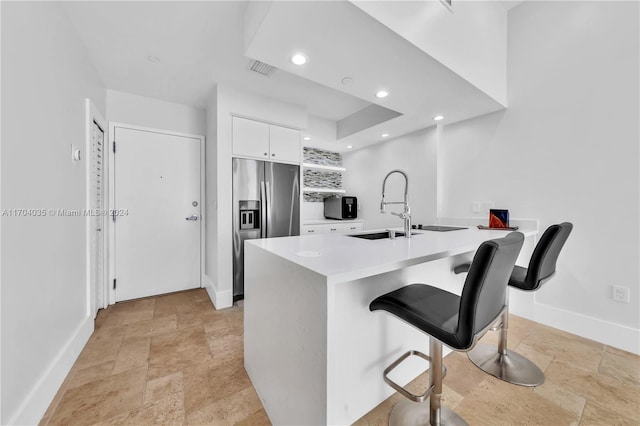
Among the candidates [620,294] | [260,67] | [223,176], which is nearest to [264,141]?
[223,176]

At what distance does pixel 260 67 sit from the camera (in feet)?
7.74

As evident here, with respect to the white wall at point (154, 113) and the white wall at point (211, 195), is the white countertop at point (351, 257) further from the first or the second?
the white wall at point (154, 113)

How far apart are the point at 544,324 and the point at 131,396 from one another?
3.31m

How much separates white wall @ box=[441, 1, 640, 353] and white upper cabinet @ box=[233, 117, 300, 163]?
2315mm

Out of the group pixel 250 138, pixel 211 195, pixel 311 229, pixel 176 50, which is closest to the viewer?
pixel 176 50

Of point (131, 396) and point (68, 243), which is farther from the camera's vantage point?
point (68, 243)

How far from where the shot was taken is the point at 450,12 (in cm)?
179

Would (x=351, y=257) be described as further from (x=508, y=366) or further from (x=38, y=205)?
(x=38, y=205)

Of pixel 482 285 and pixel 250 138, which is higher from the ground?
pixel 250 138

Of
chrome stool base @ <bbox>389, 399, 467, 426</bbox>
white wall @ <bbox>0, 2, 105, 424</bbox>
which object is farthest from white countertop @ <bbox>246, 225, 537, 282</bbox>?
white wall @ <bbox>0, 2, 105, 424</bbox>

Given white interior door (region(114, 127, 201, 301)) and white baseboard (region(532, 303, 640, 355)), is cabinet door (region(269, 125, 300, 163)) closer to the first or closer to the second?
white interior door (region(114, 127, 201, 301))

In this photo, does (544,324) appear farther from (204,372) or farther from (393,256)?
(204,372)

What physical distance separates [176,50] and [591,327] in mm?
4250

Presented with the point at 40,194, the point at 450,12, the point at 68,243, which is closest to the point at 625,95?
the point at 450,12
